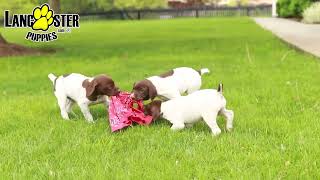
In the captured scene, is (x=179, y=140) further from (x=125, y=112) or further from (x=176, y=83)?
(x=176, y=83)

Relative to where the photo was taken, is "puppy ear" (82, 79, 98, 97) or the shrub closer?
"puppy ear" (82, 79, 98, 97)

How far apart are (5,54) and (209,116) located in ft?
39.5

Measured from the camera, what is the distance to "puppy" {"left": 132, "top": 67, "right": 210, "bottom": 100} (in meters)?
5.90

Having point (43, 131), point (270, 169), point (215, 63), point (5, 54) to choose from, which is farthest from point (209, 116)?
point (5, 54)

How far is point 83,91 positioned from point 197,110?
1529 millimetres

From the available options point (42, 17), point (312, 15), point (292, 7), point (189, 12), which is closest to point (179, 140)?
point (42, 17)

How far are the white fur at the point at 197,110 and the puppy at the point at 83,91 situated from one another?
70 centimetres

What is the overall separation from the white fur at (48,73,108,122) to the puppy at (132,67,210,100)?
0.71 metres

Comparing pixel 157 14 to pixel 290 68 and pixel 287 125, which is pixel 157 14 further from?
pixel 287 125

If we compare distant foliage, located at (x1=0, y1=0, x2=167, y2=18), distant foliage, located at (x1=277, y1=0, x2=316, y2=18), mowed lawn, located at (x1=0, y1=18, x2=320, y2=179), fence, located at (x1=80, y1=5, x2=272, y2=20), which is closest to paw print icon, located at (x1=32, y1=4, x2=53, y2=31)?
mowed lawn, located at (x1=0, y1=18, x2=320, y2=179)

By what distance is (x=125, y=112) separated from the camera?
19.6 feet

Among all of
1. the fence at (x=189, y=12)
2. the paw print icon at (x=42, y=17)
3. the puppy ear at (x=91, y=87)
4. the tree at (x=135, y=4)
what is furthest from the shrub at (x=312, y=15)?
the tree at (x=135, y=4)

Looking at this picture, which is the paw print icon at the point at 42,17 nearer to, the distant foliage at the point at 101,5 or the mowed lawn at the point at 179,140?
the mowed lawn at the point at 179,140

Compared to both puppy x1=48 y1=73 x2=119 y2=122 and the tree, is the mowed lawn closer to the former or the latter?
puppy x1=48 y1=73 x2=119 y2=122
